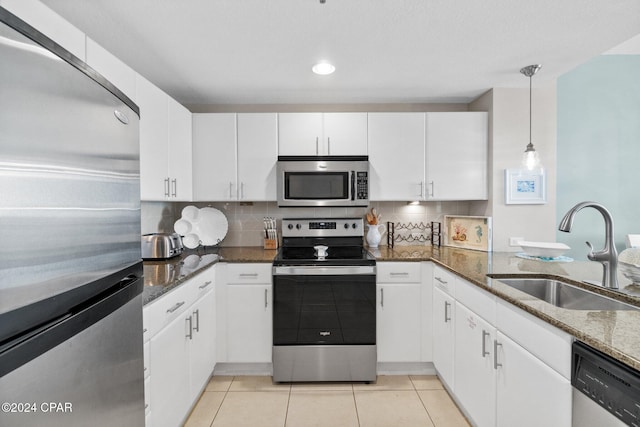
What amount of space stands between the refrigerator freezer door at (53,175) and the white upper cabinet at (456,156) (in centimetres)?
256

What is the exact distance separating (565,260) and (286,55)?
236cm

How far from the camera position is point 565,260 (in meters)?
2.29

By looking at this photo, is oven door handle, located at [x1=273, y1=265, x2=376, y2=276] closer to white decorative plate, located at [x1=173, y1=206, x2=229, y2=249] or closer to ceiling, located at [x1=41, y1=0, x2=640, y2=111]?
white decorative plate, located at [x1=173, y1=206, x2=229, y2=249]

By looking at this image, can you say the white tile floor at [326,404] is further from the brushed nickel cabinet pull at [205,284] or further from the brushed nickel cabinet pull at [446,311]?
the brushed nickel cabinet pull at [205,284]

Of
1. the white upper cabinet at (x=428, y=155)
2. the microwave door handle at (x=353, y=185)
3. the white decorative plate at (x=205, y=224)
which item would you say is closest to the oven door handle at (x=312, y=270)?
the microwave door handle at (x=353, y=185)

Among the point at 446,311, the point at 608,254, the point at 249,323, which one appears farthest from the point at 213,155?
the point at 608,254

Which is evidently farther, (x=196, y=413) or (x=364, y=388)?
(x=364, y=388)

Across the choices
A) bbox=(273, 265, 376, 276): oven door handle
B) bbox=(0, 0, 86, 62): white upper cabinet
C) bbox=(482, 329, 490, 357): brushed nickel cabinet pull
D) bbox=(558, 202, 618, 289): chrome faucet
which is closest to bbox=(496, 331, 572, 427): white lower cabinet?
bbox=(482, 329, 490, 357): brushed nickel cabinet pull

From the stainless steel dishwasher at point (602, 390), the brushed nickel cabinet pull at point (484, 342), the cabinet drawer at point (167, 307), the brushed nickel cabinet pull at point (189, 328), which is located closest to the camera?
the stainless steel dishwasher at point (602, 390)

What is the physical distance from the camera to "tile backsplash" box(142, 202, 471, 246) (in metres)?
3.13

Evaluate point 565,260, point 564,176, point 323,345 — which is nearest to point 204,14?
point 323,345

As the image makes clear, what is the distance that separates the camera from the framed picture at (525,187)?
2.72m

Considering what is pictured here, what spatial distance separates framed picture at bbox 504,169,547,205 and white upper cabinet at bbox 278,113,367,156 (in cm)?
123

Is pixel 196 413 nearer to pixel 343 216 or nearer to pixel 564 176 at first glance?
pixel 343 216
